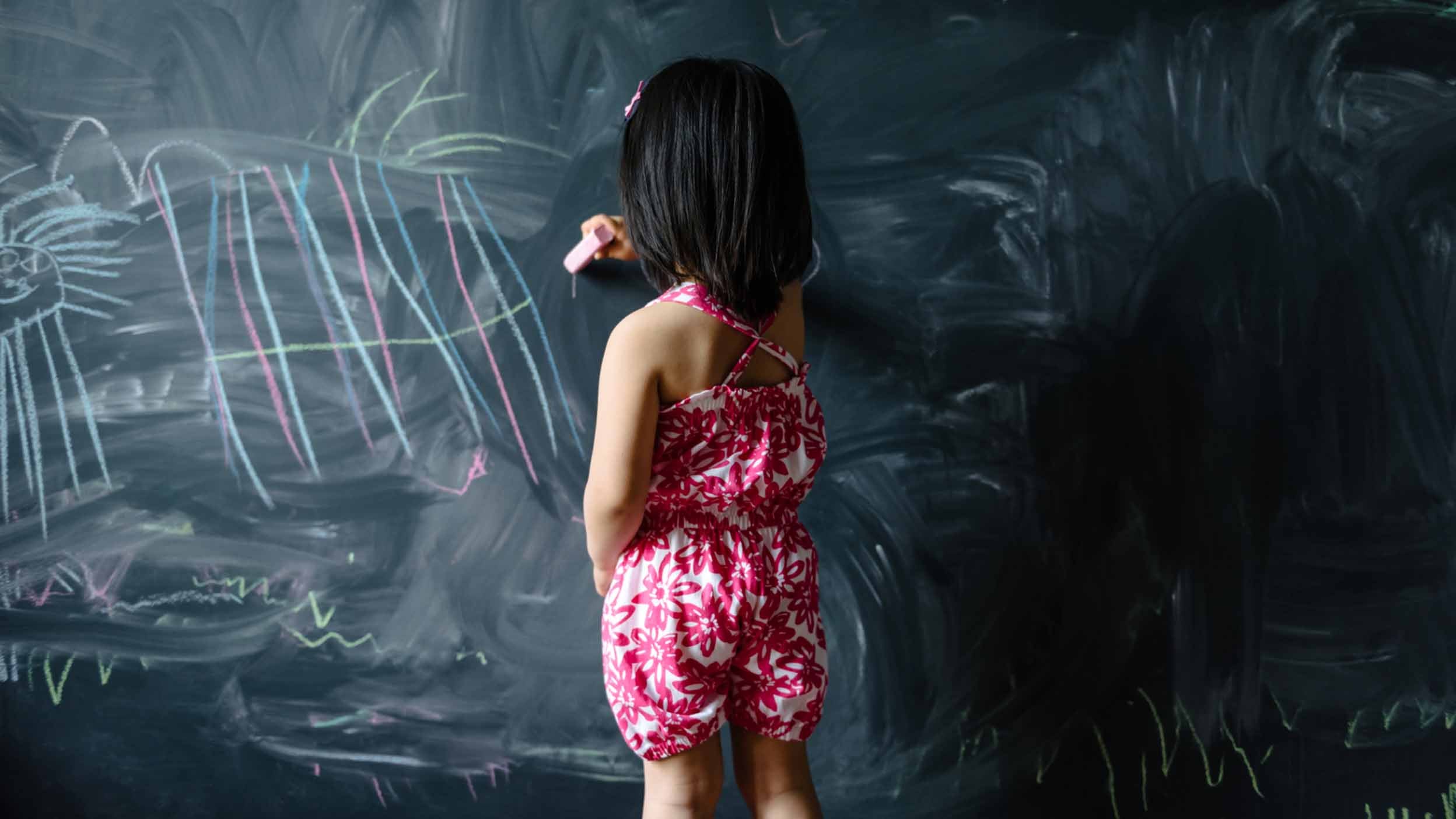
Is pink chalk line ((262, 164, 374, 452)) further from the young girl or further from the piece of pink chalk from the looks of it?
the young girl

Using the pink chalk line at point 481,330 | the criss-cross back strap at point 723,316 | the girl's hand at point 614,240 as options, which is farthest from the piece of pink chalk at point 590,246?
the criss-cross back strap at point 723,316

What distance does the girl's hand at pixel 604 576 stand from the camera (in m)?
1.15

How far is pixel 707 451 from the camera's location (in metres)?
1.09

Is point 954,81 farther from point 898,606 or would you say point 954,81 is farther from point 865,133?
point 898,606

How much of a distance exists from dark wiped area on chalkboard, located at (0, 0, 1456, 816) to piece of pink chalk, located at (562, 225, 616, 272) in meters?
0.06

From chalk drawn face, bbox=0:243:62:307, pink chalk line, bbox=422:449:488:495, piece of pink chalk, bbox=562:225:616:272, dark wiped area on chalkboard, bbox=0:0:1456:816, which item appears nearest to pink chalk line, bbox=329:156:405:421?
dark wiped area on chalkboard, bbox=0:0:1456:816

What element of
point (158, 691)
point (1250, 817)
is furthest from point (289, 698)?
point (1250, 817)

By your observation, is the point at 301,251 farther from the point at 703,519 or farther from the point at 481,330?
the point at 703,519

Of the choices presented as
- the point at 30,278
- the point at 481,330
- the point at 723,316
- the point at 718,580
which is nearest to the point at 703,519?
the point at 718,580

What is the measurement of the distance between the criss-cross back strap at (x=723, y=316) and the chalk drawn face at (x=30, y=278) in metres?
0.96

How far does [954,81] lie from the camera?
54.7 inches

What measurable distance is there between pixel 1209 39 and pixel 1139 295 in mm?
371

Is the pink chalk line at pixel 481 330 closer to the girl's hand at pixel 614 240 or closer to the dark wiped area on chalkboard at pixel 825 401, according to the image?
the dark wiped area on chalkboard at pixel 825 401

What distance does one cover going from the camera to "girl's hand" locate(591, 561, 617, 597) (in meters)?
1.15
